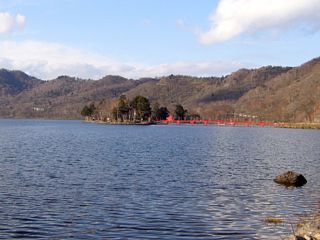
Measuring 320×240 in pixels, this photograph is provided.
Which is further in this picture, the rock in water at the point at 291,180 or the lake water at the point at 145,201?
the rock in water at the point at 291,180

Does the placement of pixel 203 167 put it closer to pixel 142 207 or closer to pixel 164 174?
pixel 164 174

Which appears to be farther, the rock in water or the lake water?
the rock in water

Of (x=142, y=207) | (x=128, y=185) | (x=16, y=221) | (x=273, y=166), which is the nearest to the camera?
(x=16, y=221)

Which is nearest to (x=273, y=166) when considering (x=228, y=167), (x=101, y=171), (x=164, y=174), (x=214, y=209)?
(x=228, y=167)

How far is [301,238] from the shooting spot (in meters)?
20.5

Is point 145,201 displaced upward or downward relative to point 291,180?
downward

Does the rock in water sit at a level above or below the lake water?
above

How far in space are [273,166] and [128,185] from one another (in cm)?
2806

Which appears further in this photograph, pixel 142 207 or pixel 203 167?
pixel 203 167

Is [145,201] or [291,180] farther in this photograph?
[291,180]

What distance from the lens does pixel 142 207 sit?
31438 millimetres

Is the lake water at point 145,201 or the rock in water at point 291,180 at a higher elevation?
the rock in water at point 291,180

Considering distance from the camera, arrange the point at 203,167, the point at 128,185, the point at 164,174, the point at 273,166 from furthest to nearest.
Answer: the point at 273,166, the point at 203,167, the point at 164,174, the point at 128,185

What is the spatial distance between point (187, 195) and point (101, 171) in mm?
17569
